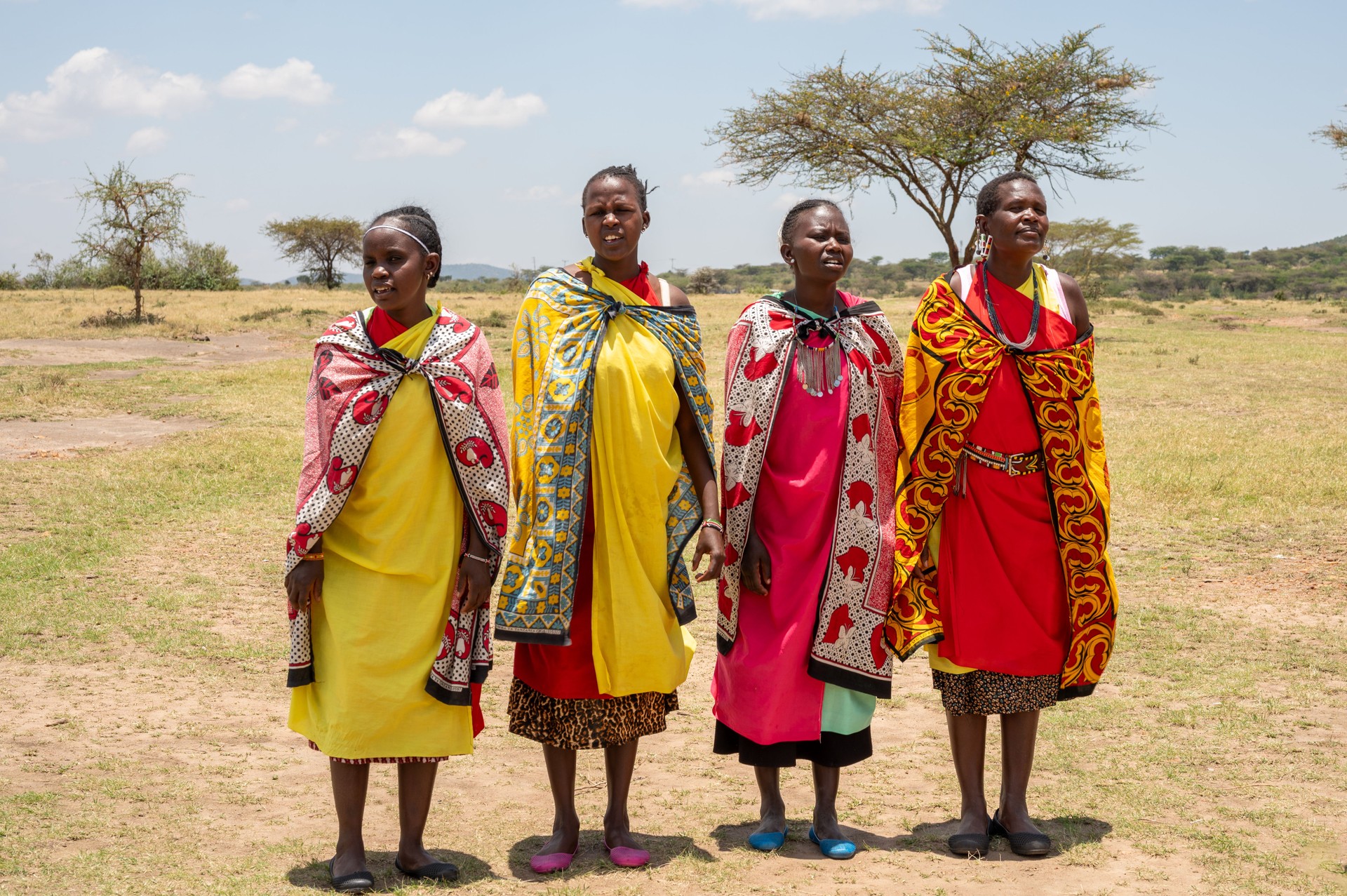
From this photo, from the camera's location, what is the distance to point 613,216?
12.1 feet

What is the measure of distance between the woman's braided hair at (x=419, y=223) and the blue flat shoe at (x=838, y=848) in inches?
83.9

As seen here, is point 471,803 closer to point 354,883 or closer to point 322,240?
point 354,883

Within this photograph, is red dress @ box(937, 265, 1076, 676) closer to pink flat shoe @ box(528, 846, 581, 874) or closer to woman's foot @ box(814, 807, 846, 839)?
woman's foot @ box(814, 807, 846, 839)

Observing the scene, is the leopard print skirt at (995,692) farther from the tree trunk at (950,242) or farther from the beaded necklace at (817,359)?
the tree trunk at (950,242)

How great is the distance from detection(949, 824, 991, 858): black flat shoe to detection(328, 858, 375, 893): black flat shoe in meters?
1.78

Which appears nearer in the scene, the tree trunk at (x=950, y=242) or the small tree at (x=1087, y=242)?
the tree trunk at (x=950, y=242)

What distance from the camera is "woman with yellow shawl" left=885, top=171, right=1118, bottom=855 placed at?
153 inches

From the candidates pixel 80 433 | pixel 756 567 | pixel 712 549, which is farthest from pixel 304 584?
pixel 80 433

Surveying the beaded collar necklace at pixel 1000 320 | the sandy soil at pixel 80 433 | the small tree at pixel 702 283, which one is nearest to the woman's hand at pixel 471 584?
the beaded collar necklace at pixel 1000 320

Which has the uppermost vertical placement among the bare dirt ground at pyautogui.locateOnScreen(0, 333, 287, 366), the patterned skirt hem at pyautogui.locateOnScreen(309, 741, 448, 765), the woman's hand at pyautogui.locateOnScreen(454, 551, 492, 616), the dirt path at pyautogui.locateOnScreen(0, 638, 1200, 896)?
the bare dirt ground at pyautogui.locateOnScreen(0, 333, 287, 366)

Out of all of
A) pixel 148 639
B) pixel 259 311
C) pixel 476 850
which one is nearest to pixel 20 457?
pixel 148 639

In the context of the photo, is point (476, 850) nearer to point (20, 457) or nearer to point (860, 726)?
point (860, 726)

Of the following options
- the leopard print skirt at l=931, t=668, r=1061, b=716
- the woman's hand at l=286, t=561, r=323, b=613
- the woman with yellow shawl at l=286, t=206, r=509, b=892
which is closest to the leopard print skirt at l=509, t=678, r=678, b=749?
the woman with yellow shawl at l=286, t=206, r=509, b=892

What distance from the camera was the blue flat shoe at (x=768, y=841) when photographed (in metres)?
3.81
